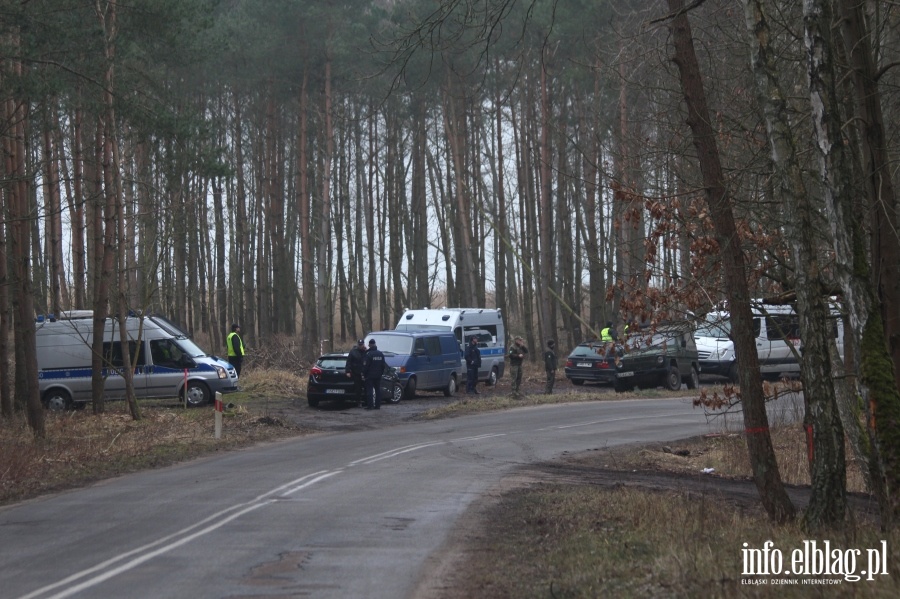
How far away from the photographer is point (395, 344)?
103 feet

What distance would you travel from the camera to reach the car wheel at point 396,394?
30.5m

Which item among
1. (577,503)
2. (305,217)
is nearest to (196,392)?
(305,217)

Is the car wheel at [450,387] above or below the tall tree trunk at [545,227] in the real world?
below

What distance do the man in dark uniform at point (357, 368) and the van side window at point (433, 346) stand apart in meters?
4.11

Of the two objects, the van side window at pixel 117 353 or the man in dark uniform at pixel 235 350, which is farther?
the man in dark uniform at pixel 235 350

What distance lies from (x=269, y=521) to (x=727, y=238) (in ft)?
19.5

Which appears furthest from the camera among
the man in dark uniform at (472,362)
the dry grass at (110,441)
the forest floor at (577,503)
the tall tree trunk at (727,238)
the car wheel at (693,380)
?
the car wheel at (693,380)

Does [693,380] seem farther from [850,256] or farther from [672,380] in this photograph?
[850,256]

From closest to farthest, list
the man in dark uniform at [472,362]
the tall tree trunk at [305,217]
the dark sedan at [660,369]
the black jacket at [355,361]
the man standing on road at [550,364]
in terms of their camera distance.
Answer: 1. the black jacket at [355,361]
2. the man standing on road at [550,364]
3. the dark sedan at [660,369]
4. the man in dark uniform at [472,362]
5. the tall tree trunk at [305,217]

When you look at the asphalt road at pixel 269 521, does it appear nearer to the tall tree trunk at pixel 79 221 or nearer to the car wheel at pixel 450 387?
the tall tree trunk at pixel 79 221

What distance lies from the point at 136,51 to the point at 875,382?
2111 centimetres

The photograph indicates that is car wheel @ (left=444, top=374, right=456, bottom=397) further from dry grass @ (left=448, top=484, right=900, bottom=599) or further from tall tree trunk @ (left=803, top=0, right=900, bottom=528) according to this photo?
tall tree trunk @ (left=803, top=0, right=900, bottom=528)

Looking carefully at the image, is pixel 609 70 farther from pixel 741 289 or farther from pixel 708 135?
pixel 741 289

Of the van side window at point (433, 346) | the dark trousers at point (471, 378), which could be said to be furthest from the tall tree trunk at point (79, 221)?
the dark trousers at point (471, 378)
